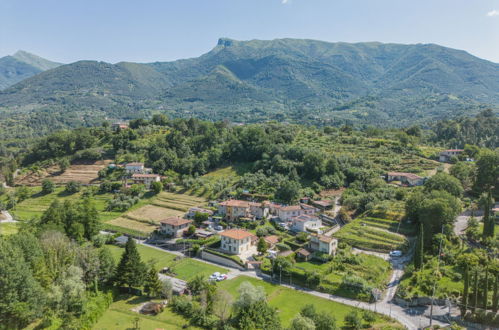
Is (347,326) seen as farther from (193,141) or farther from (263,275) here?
(193,141)

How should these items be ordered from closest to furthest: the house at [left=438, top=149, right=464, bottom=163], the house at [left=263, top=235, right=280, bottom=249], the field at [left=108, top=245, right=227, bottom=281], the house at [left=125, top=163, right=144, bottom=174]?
the field at [left=108, top=245, right=227, bottom=281] < the house at [left=263, top=235, right=280, bottom=249] < the house at [left=438, top=149, right=464, bottom=163] < the house at [left=125, top=163, right=144, bottom=174]

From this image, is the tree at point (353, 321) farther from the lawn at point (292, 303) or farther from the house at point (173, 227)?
the house at point (173, 227)

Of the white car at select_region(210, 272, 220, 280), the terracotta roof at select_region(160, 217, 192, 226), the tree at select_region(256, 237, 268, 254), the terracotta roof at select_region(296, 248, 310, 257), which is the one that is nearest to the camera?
the white car at select_region(210, 272, 220, 280)

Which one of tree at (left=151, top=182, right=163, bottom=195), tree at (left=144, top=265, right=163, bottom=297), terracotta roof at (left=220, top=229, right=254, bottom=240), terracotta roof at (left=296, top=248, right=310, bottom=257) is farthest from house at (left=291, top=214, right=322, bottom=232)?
tree at (left=151, top=182, right=163, bottom=195)

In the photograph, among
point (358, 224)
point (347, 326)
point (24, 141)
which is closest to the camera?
point (347, 326)

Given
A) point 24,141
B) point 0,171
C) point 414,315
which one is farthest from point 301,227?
point 24,141

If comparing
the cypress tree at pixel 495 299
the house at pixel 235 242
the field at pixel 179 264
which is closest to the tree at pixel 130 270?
the field at pixel 179 264

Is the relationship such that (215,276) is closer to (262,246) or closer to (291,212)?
(262,246)

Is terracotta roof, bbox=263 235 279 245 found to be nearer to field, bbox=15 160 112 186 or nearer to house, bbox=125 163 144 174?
house, bbox=125 163 144 174
